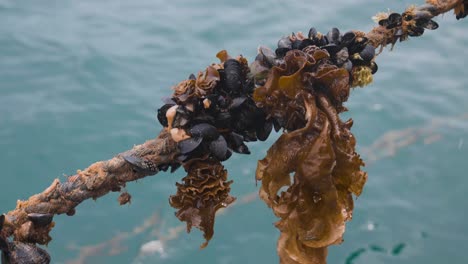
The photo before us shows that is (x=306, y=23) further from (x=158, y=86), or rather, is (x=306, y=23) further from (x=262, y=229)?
(x=262, y=229)

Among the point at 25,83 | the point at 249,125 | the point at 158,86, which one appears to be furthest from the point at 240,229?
the point at 249,125

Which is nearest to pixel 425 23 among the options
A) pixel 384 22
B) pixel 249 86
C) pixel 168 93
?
pixel 384 22

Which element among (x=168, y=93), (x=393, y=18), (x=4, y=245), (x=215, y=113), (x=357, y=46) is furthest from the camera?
(x=168, y=93)

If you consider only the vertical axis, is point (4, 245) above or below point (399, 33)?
below

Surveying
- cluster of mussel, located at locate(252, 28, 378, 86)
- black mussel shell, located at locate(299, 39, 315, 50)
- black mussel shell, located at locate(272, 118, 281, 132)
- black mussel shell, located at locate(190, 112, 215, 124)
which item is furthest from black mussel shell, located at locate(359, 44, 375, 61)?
black mussel shell, located at locate(190, 112, 215, 124)

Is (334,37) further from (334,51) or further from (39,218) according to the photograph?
(39,218)

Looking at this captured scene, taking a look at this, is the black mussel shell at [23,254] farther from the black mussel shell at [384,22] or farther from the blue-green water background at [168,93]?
the blue-green water background at [168,93]
